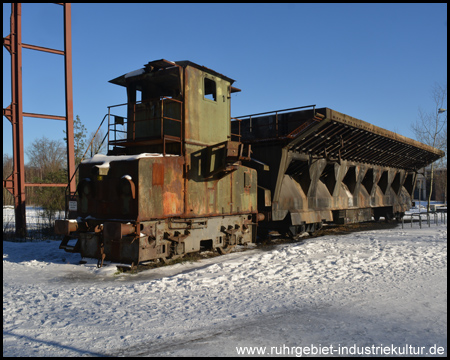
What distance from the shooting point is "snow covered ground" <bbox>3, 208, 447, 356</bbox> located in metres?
4.30

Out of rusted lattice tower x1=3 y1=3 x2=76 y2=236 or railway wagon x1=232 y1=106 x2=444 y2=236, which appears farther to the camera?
rusted lattice tower x1=3 y1=3 x2=76 y2=236

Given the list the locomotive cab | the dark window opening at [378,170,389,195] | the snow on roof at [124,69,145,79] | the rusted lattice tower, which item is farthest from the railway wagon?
the rusted lattice tower

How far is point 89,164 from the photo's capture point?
31.2ft

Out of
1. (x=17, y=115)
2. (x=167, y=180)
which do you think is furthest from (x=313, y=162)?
(x=17, y=115)

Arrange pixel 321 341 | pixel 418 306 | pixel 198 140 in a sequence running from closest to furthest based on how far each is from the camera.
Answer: pixel 321 341
pixel 418 306
pixel 198 140

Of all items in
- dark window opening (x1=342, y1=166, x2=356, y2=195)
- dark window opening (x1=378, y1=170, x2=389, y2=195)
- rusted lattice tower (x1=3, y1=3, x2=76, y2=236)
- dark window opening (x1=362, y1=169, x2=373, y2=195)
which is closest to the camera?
rusted lattice tower (x1=3, y1=3, x2=76, y2=236)

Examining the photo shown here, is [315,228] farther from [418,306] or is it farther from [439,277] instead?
[418,306]

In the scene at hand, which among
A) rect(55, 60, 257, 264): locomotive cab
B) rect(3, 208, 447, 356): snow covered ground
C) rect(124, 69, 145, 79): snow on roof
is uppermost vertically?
rect(124, 69, 145, 79): snow on roof

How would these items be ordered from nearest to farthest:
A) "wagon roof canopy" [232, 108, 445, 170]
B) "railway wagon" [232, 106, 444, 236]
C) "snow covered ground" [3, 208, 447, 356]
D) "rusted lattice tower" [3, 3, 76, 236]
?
"snow covered ground" [3, 208, 447, 356] < "wagon roof canopy" [232, 108, 445, 170] < "railway wagon" [232, 106, 444, 236] < "rusted lattice tower" [3, 3, 76, 236]

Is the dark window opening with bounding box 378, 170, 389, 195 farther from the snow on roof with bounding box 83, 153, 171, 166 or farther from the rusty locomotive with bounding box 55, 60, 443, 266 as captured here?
the snow on roof with bounding box 83, 153, 171, 166

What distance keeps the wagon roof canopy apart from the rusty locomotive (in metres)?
0.04

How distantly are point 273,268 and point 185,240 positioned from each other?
2336 millimetres

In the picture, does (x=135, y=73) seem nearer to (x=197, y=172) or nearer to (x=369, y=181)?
(x=197, y=172)

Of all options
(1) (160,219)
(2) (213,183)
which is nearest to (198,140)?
(2) (213,183)
